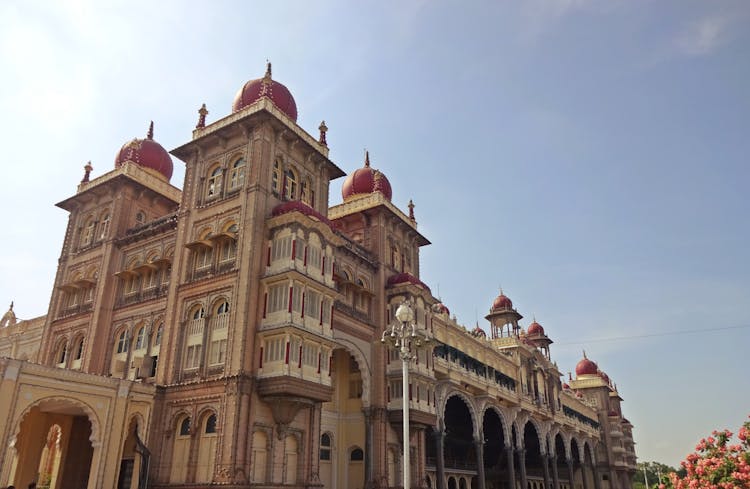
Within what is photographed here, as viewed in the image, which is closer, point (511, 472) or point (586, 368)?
point (511, 472)

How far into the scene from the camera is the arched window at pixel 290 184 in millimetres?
34219

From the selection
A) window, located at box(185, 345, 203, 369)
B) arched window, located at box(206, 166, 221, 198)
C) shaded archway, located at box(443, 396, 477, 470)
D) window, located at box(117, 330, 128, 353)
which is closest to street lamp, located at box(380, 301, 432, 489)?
window, located at box(185, 345, 203, 369)

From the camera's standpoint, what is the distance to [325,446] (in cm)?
3516

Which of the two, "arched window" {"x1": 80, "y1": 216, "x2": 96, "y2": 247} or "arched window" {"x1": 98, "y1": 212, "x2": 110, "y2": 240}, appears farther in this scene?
"arched window" {"x1": 80, "y1": 216, "x2": 96, "y2": 247}

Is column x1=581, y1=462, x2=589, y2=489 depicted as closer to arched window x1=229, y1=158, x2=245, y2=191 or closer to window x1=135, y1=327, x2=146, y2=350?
window x1=135, y1=327, x2=146, y2=350

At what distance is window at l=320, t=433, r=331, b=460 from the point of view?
34812mm

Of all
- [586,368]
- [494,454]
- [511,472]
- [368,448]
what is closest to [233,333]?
[368,448]

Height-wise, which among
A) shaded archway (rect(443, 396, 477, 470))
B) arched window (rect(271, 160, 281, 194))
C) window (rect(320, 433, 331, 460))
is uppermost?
arched window (rect(271, 160, 281, 194))

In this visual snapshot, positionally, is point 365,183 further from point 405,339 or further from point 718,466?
point 718,466

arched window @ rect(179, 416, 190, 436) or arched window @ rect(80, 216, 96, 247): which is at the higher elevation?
arched window @ rect(80, 216, 96, 247)

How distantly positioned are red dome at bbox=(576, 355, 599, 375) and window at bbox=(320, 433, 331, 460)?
2595 inches

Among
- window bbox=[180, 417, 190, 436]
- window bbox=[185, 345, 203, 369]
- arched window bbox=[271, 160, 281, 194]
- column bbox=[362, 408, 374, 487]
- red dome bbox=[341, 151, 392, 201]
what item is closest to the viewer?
window bbox=[180, 417, 190, 436]

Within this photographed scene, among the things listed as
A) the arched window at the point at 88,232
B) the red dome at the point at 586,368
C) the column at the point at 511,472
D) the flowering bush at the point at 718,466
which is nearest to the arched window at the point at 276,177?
the arched window at the point at 88,232

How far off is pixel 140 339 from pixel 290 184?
12813mm
